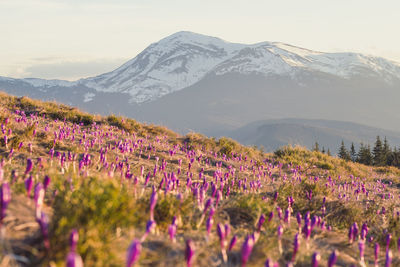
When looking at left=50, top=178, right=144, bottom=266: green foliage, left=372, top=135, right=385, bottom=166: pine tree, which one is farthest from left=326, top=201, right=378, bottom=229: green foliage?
left=372, top=135, right=385, bottom=166: pine tree

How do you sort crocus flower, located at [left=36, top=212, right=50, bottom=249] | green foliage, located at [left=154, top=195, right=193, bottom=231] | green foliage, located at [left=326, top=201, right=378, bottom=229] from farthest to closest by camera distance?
green foliage, located at [left=326, top=201, right=378, bottom=229], green foliage, located at [left=154, top=195, right=193, bottom=231], crocus flower, located at [left=36, top=212, right=50, bottom=249]

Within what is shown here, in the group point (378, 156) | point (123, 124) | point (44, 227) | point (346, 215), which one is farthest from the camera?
point (378, 156)

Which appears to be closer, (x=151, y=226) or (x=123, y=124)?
(x=151, y=226)

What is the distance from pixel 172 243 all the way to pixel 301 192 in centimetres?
571

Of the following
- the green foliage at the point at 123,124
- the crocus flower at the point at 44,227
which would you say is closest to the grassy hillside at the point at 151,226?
the crocus flower at the point at 44,227

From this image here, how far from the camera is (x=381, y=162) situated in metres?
56.5

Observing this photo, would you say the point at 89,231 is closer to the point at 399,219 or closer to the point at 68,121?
the point at 399,219

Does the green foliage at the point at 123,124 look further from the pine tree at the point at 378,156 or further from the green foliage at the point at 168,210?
the pine tree at the point at 378,156

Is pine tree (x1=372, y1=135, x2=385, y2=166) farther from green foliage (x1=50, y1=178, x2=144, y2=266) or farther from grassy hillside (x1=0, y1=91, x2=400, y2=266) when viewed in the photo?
green foliage (x1=50, y1=178, x2=144, y2=266)

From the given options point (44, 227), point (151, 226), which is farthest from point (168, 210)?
point (44, 227)

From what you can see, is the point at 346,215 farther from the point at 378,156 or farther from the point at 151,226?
the point at 378,156

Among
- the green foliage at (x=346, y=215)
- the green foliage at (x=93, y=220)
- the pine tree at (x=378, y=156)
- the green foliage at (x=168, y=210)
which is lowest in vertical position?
the pine tree at (x=378, y=156)

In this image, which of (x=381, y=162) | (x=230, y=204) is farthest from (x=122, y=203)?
(x=381, y=162)

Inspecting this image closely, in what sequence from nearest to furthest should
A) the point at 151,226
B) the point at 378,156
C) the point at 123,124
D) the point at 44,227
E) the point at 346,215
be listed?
the point at 44,227 < the point at 151,226 < the point at 346,215 < the point at 123,124 < the point at 378,156
